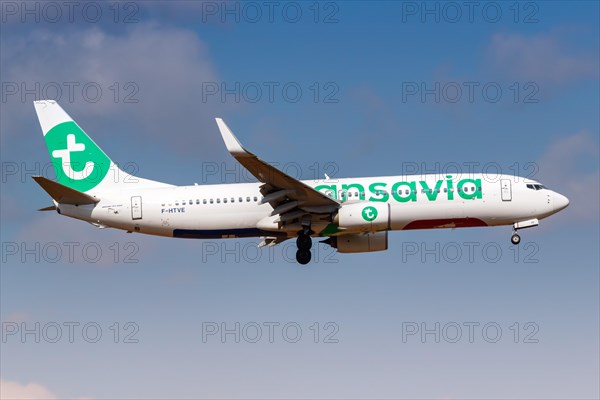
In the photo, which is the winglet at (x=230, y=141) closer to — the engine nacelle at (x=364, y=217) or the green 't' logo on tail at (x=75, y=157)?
the engine nacelle at (x=364, y=217)

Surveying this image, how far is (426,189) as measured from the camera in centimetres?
5662

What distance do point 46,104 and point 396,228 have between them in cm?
2089

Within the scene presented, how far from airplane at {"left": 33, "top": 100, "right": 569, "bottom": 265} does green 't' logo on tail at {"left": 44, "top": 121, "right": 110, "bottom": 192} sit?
19 centimetres

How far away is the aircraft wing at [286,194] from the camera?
54656 mm

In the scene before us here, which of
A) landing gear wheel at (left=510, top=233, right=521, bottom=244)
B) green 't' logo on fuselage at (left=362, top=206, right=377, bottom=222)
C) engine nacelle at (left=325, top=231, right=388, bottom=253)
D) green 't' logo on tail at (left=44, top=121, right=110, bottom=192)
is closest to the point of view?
green 't' logo on fuselage at (left=362, top=206, right=377, bottom=222)

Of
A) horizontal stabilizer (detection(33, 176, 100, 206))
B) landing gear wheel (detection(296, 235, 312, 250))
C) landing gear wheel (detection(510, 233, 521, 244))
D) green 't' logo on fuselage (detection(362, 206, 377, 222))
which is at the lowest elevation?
landing gear wheel (detection(296, 235, 312, 250))

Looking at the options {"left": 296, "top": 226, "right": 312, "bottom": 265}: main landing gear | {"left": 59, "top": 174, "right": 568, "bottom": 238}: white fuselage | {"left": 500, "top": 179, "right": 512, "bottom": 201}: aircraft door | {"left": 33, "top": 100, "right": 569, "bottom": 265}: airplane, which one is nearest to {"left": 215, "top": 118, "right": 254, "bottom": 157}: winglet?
{"left": 33, "top": 100, "right": 569, "bottom": 265}: airplane

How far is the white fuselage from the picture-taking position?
56.6 m

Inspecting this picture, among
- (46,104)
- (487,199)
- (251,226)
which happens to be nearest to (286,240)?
(251,226)

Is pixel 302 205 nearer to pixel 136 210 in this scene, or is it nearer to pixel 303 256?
pixel 303 256

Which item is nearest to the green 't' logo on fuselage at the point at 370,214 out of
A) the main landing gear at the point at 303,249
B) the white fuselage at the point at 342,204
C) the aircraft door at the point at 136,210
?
A: the white fuselage at the point at 342,204

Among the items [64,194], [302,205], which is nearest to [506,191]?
[302,205]

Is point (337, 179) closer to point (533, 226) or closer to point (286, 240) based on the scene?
point (286, 240)

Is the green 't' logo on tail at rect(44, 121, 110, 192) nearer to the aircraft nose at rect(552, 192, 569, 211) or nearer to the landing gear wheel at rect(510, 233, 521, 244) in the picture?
the landing gear wheel at rect(510, 233, 521, 244)
